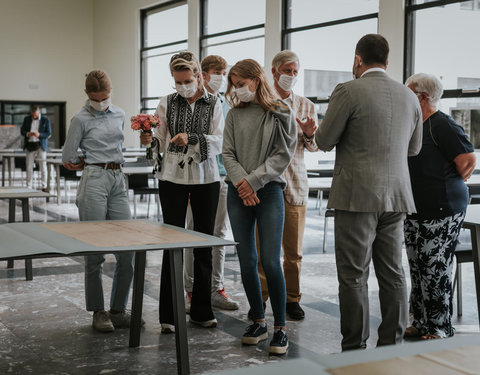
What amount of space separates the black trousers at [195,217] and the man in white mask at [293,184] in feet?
1.48

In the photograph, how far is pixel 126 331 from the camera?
3.49 meters

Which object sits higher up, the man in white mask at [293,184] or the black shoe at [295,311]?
the man in white mask at [293,184]

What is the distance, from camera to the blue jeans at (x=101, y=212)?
344 cm

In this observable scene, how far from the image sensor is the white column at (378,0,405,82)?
8.76 meters

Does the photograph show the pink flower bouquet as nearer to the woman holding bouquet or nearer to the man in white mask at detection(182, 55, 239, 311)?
the woman holding bouquet

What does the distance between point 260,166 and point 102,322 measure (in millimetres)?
1201

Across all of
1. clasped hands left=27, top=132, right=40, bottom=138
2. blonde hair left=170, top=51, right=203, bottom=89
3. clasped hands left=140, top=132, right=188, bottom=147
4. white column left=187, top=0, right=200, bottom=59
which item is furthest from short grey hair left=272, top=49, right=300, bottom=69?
white column left=187, top=0, right=200, bottom=59

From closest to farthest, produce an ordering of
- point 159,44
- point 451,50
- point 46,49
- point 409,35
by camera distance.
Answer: point 451,50, point 409,35, point 159,44, point 46,49

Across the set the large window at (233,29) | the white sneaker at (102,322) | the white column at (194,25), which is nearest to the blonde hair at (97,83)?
the white sneaker at (102,322)

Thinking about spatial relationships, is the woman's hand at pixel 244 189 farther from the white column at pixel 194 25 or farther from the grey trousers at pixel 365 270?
the white column at pixel 194 25

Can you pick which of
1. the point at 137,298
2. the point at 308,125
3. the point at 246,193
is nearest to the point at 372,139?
the point at 246,193

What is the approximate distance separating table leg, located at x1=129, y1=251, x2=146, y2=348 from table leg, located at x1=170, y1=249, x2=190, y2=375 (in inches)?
17.8

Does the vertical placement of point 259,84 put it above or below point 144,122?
above

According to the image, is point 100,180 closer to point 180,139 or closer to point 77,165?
point 77,165
